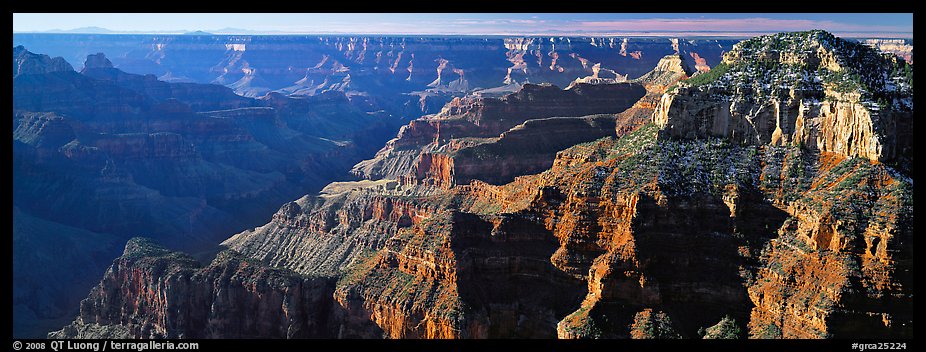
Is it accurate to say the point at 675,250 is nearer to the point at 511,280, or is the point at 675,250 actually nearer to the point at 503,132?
the point at 511,280

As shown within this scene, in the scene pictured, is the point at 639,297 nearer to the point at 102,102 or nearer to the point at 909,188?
the point at 909,188

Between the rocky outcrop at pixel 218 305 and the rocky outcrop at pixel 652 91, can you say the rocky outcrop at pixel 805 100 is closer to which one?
the rocky outcrop at pixel 652 91

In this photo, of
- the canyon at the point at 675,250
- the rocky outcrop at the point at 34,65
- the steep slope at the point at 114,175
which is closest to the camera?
the canyon at the point at 675,250

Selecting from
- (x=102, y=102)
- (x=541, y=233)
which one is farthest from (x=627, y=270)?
(x=102, y=102)

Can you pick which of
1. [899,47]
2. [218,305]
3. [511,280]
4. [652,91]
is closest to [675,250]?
[511,280]

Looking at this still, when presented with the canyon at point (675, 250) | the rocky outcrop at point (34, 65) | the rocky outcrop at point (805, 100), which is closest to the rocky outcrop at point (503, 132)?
the canyon at point (675, 250)

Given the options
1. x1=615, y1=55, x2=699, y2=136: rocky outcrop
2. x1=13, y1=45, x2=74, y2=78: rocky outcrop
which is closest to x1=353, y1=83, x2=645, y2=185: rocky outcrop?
x1=615, y1=55, x2=699, y2=136: rocky outcrop

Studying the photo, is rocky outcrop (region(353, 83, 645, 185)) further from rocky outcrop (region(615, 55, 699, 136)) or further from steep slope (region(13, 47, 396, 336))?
steep slope (region(13, 47, 396, 336))
